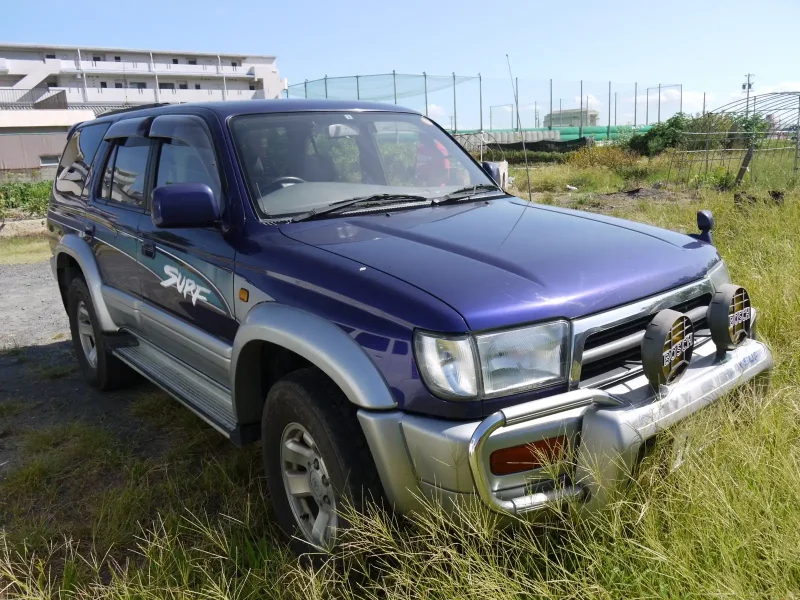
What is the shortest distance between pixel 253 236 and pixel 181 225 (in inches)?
13.6

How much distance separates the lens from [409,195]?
331 cm

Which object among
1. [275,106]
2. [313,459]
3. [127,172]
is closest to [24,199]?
[127,172]

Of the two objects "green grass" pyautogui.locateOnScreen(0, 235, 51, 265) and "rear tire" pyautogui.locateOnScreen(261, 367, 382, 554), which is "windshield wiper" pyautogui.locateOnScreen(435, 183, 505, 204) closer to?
"rear tire" pyautogui.locateOnScreen(261, 367, 382, 554)

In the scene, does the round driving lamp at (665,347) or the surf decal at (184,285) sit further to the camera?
the surf decal at (184,285)

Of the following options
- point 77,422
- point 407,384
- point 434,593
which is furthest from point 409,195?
point 77,422

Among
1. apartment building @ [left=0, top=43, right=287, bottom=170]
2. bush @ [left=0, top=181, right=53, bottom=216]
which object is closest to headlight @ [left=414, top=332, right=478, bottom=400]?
bush @ [left=0, top=181, right=53, bottom=216]

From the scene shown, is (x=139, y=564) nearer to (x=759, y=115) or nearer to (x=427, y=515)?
(x=427, y=515)

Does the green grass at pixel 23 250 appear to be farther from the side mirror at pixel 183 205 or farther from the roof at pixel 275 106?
the side mirror at pixel 183 205

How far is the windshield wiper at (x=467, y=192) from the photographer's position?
3395 millimetres

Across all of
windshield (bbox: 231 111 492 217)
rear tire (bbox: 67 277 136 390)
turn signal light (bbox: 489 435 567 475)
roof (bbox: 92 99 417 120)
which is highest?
roof (bbox: 92 99 417 120)

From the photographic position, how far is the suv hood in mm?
2158

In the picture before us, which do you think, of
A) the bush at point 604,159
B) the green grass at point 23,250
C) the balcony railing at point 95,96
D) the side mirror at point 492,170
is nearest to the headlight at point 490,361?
the side mirror at point 492,170

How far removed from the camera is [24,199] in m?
17.5

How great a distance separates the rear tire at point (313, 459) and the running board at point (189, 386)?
0.33m
